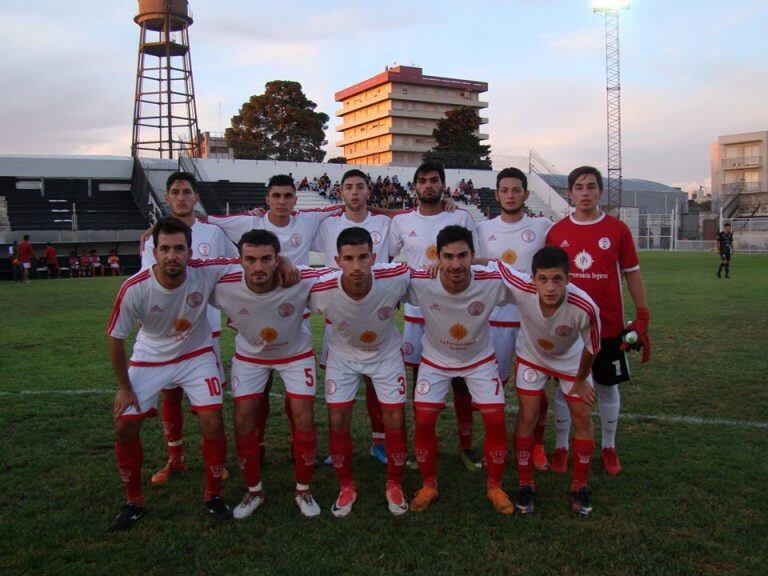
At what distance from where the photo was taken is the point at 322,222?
17.6 ft

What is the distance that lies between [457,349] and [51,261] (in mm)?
24260

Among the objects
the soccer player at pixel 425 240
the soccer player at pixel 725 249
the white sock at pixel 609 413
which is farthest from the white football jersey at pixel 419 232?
the soccer player at pixel 725 249

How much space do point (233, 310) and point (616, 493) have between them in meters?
2.76

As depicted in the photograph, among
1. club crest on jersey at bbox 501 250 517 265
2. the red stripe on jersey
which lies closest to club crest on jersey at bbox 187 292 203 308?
the red stripe on jersey

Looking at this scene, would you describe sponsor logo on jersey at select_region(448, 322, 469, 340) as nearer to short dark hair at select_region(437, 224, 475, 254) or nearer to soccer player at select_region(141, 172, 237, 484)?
short dark hair at select_region(437, 224, 475, 254)

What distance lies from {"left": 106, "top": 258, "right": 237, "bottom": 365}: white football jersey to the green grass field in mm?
985

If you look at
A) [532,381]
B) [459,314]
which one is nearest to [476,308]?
[459,314]

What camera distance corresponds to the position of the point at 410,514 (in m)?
3.86

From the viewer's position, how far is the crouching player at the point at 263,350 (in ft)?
13.1

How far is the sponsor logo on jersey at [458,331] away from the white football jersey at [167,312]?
155 centimetres

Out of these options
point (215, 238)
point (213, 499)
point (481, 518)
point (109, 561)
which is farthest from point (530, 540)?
point (215, 238)

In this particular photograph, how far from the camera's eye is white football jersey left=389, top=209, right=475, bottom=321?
16.4ft

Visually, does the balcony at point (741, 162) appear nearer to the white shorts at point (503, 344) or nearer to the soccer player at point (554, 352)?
the white shorts at point (503, 344)

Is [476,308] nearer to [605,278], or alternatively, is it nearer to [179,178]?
[605,278]
